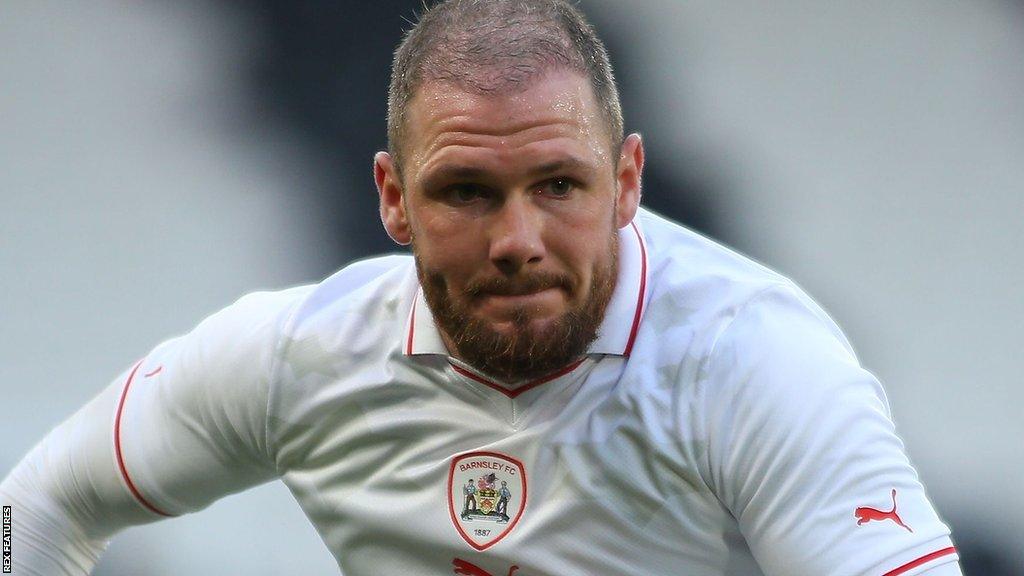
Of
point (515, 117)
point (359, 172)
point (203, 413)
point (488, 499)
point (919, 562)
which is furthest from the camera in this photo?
point (359, 172)

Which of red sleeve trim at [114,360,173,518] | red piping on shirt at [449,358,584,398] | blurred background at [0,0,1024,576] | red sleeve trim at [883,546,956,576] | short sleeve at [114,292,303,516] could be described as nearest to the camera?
red sleeve trim at [883,546,956,576]

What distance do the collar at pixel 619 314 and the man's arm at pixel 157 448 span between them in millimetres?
145

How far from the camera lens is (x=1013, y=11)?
2.43 m

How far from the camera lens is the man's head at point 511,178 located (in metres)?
1.16

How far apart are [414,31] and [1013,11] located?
1479mm

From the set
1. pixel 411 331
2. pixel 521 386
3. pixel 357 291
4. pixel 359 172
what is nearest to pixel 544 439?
pixel 521 386

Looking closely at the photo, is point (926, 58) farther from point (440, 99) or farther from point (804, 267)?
point (440, 99)

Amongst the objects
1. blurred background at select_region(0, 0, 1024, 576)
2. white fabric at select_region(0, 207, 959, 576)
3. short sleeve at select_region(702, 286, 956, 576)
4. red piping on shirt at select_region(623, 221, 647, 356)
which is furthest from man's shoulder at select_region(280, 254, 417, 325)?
blurred background at select_region(0, 0, 1024, 576)

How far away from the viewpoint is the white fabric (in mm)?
1097

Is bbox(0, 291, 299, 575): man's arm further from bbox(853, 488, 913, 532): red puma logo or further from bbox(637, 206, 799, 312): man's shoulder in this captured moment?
bbox(853, 488, 913, 532): red puma logo

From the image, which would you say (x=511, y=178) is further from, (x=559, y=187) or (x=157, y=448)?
(x=157, y=448)

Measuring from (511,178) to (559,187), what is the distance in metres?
0.05

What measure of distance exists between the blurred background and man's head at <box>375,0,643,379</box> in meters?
1.13

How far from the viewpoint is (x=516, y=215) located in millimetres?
1149
